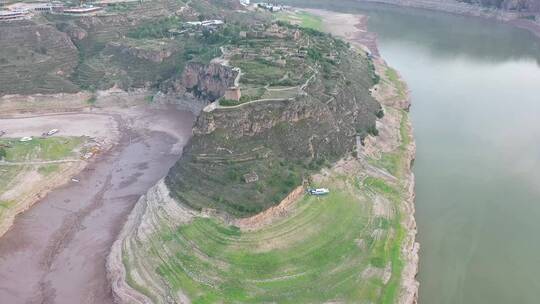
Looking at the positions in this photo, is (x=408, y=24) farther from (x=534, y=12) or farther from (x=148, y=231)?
(x=148, y=231)

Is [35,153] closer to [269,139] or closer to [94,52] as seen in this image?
[269,139]

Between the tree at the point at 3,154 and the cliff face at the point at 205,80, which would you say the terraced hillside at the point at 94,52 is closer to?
the cliff face at the point at 205,80

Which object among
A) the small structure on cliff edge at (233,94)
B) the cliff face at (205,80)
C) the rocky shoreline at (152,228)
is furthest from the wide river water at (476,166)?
the cliff face at (205,80)

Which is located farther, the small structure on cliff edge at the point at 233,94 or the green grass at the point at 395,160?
the green grass at the point at 395,160

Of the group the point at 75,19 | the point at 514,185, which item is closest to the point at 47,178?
the point at 75,19

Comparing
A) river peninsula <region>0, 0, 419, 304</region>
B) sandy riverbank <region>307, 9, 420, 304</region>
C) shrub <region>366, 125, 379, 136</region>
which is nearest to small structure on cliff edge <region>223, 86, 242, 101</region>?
river peninsula <region>0, 0, 419, 304</region>

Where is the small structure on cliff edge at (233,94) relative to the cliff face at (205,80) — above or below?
above

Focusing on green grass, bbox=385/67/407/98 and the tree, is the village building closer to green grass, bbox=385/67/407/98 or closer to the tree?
the tree
